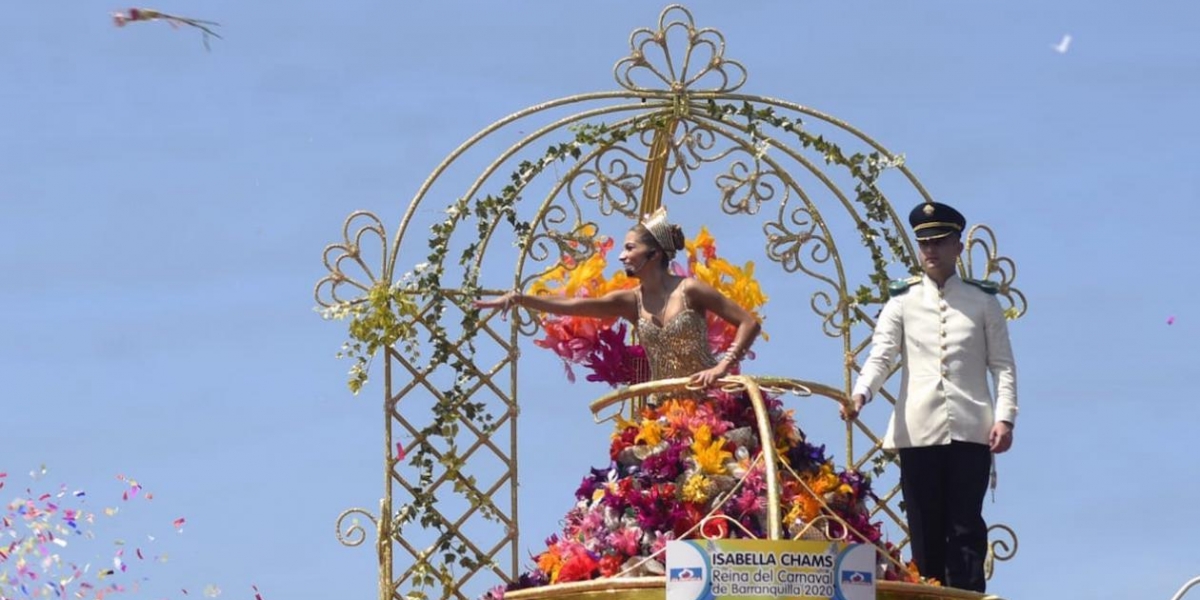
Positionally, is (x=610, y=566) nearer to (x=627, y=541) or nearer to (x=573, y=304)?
(x=627, y=541)

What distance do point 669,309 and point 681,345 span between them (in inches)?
9.3

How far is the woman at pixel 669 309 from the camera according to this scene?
54.1ft

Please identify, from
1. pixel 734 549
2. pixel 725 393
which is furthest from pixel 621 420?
pixel 734 549

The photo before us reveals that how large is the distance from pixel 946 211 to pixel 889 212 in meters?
2.28

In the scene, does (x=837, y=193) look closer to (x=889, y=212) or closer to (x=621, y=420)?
(x=889, y=212)

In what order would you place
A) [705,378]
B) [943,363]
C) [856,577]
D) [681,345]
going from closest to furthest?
[856,577] → [705,378] → [943,363] → [681,345]

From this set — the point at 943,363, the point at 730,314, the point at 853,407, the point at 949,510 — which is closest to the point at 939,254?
the point at 943,363

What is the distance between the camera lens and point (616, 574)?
1538cm

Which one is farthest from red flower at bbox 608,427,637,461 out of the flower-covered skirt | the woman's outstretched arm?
the woman's outstretched arm

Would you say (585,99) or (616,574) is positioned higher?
(585,99)

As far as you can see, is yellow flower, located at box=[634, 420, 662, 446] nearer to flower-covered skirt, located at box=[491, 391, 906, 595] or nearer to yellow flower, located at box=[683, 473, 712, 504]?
flower-covered skirt, located at box=[491, 391, 906, 595]

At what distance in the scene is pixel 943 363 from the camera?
1595 centimetres

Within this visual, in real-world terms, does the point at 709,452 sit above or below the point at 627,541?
above

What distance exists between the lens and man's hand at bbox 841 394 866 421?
15719mm
